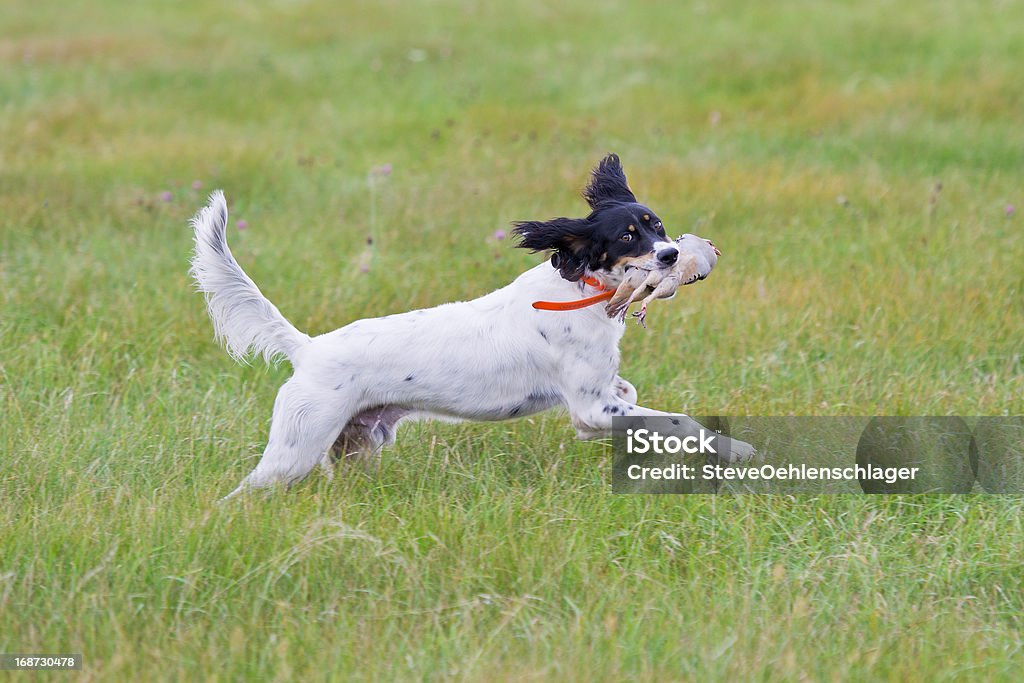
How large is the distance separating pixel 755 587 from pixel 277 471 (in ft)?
5.64

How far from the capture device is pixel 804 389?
534 cm

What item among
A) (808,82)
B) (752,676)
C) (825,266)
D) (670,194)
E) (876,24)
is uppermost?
(876,24)

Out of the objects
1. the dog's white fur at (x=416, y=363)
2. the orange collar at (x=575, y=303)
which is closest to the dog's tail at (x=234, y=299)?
the dog's white fur at (x=416, y=363)

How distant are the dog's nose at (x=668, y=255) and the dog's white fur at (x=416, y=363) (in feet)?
0.83

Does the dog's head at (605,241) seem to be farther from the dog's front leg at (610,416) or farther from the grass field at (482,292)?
the grass field at (482,292)

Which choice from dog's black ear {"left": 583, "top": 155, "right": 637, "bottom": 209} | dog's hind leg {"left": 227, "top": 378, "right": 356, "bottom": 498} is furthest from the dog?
dog's black ear {"left": 583, "top": 155, "right": 637, "bottom": 209}

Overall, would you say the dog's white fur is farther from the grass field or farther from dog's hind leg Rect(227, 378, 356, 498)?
the grass field

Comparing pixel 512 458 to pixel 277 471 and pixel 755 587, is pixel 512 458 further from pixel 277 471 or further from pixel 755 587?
pixel 755 587

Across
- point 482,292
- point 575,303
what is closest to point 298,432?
point 575,303

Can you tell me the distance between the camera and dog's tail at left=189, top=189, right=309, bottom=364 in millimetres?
4297

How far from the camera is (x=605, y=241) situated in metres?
4.37

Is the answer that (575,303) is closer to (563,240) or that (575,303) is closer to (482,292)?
(563,240)

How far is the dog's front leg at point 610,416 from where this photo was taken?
4.41 m

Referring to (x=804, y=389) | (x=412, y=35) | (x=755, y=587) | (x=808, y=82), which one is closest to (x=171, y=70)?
(x=412, y=35)
